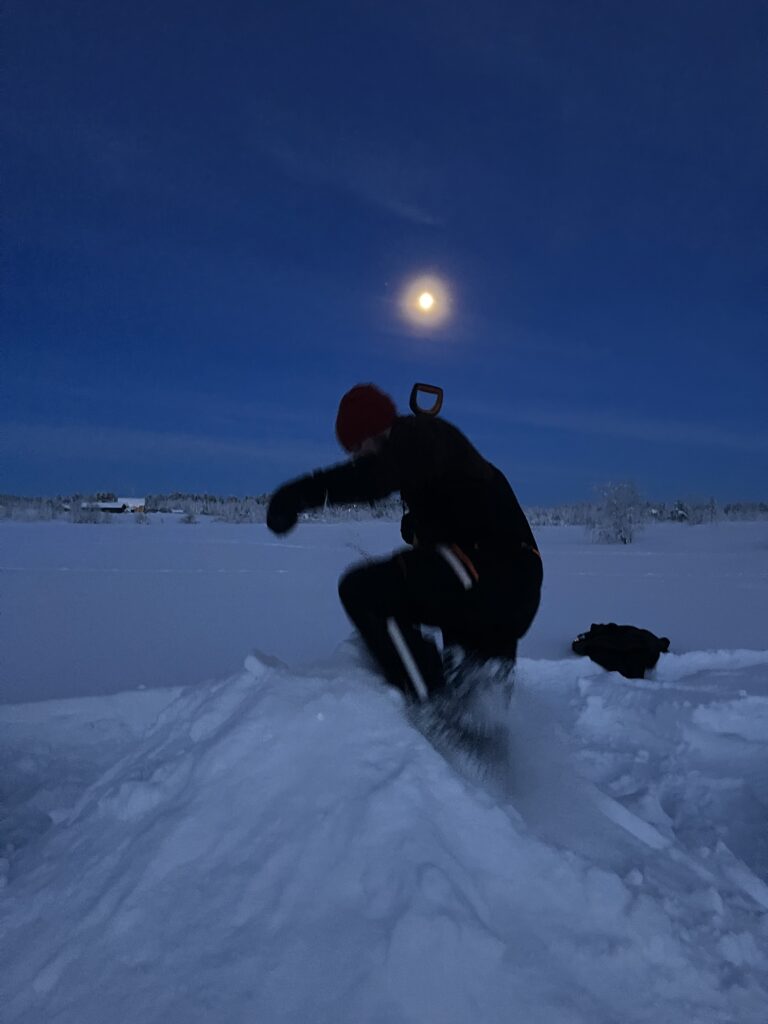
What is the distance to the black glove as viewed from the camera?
2340mm

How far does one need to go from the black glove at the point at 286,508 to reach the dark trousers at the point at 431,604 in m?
0.33

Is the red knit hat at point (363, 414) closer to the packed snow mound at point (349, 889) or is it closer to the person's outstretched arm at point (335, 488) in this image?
the person's outstretched arm at point (335, 488)

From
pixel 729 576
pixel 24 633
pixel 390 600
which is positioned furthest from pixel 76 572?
pixel 729 576

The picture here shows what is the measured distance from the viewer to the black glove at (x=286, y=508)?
7.68ft

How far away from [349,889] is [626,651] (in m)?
3.00

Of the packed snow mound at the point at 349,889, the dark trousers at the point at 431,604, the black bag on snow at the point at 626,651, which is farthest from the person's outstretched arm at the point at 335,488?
the black bag on snow at the point at 626,651

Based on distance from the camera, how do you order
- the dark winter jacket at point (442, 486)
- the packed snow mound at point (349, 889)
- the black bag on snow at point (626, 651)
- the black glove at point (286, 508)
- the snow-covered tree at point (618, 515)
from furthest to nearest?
the snow-covered tree at point (618, 515) < the black bag on snow at point (626, 651) < the black glove at point (286, 508) < the dark winter jacket at point (442, 486) < the packed snow mound at point (349, 889)

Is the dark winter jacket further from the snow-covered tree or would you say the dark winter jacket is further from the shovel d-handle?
the snow-covered tree

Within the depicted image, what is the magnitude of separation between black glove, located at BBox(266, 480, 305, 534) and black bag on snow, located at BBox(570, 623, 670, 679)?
2411mm

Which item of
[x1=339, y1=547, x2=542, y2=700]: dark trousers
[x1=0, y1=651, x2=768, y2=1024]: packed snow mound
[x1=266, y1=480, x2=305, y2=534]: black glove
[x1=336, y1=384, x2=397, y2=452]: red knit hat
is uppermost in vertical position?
[x1=336, y1=384, x2=397, y2=452]: red knit hat

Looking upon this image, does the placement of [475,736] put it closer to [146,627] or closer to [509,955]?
[509,955]

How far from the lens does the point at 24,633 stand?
174 inches

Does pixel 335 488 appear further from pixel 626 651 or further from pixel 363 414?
pixel 626 651

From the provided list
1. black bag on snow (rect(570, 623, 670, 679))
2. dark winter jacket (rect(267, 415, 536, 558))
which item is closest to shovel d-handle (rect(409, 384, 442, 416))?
dark winter jacket (rect(267, 415, 536, 558))
